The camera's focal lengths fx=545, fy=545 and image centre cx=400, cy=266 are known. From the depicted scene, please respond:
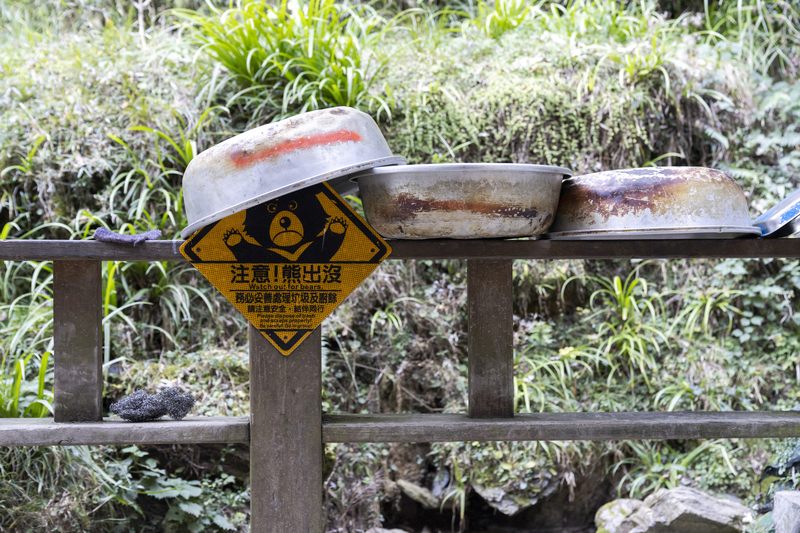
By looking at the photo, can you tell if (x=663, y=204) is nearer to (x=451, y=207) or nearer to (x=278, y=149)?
(x=451, y=207)

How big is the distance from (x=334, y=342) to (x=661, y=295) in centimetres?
180

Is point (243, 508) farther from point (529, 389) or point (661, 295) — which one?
point (661, 295)

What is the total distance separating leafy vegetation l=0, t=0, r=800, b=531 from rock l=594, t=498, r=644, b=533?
0.61 ft

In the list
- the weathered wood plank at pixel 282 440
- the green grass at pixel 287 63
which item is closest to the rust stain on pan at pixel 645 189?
the weathered wood plank at pixel 282 440

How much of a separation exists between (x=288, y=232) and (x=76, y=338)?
591mm

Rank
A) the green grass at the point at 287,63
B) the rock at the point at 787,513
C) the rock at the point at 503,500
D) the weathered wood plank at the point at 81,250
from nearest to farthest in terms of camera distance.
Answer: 1. the weathered wood plank at the point at 81,250
2. the rock at the point at 787,513
3. the rock at the point at 503,500
4. the green grass at the point at 287,63

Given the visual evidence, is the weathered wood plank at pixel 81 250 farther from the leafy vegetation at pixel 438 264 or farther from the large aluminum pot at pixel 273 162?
the leafy vegetation at pixel 438 264

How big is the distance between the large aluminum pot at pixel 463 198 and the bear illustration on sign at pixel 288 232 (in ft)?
0.57

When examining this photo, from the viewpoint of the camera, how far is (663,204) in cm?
116

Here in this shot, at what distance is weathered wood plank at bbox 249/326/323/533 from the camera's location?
1354mm

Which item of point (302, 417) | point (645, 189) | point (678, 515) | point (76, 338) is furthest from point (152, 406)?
point (678, 515)

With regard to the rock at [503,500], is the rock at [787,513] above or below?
above

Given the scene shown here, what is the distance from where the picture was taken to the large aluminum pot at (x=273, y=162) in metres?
1.06

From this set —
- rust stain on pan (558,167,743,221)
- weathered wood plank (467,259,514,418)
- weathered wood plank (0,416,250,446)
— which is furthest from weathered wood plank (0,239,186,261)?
rust stain on pan (558,167,743,221)
